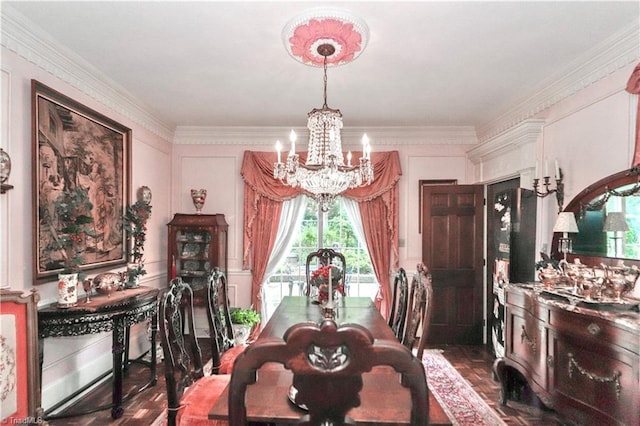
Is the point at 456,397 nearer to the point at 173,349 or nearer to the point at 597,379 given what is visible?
the point at 597,379

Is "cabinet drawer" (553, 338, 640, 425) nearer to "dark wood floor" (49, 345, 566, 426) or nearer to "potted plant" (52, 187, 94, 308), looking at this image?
"dark wood floor" (49, 345, 566, 426)

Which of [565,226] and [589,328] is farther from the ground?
[565,226]

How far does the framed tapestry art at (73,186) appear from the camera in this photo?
2419mm

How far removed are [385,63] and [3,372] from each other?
3172 millimetres

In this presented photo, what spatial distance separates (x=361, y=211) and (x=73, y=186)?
314cm

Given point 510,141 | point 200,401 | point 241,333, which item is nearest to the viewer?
point 200,401

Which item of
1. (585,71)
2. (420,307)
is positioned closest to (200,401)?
(420,307)

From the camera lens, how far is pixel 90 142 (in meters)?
2.98

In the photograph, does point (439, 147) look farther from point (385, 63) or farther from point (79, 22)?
point (79, 22)

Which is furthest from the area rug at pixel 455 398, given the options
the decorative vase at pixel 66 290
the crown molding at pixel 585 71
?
the crown molding at pixel 585 71

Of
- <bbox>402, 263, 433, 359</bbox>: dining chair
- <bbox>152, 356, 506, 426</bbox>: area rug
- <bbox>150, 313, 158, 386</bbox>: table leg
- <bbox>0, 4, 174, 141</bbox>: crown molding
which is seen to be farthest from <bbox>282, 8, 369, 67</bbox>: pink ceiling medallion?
<bbox>150, 313, 158, 386</bbox>: table leg

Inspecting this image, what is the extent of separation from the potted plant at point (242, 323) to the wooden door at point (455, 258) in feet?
7.23

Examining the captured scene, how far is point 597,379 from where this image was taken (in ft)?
6.04

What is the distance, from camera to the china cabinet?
13.9 ft
